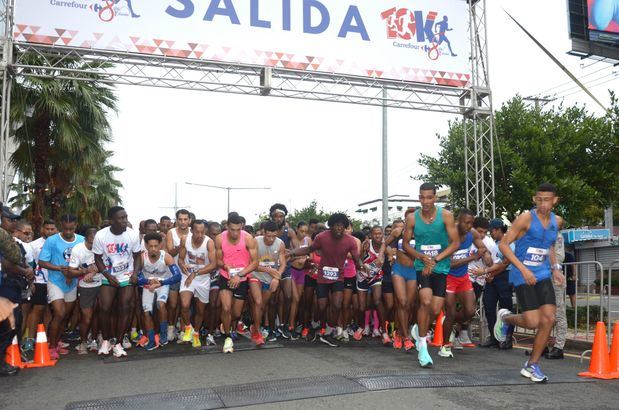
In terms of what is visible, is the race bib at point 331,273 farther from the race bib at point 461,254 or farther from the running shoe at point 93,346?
the running shoe at point 93,346

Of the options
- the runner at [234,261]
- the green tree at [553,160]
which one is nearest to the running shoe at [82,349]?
the runner at [234,261]

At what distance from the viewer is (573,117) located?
22.4m

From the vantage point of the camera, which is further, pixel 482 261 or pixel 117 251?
pixel 482 261

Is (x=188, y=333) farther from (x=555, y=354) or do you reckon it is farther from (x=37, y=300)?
(x=555, y=354)

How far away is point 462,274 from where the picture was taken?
8.61 m

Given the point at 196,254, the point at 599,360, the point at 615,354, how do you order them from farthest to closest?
1. the point at 196,254
2. the point at 615,354
3. the point at 599,360

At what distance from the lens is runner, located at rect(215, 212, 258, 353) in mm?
8591

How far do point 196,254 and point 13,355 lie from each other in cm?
288

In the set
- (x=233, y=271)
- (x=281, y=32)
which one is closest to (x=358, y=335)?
(x=233, y=271)

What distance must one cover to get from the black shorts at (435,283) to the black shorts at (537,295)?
1.16 meters

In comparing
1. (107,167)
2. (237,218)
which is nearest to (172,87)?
(237,218)

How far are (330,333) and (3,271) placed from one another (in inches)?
187

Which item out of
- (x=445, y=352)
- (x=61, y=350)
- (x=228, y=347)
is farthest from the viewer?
(x=61, y=350)

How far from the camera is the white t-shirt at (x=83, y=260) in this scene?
8141mm
